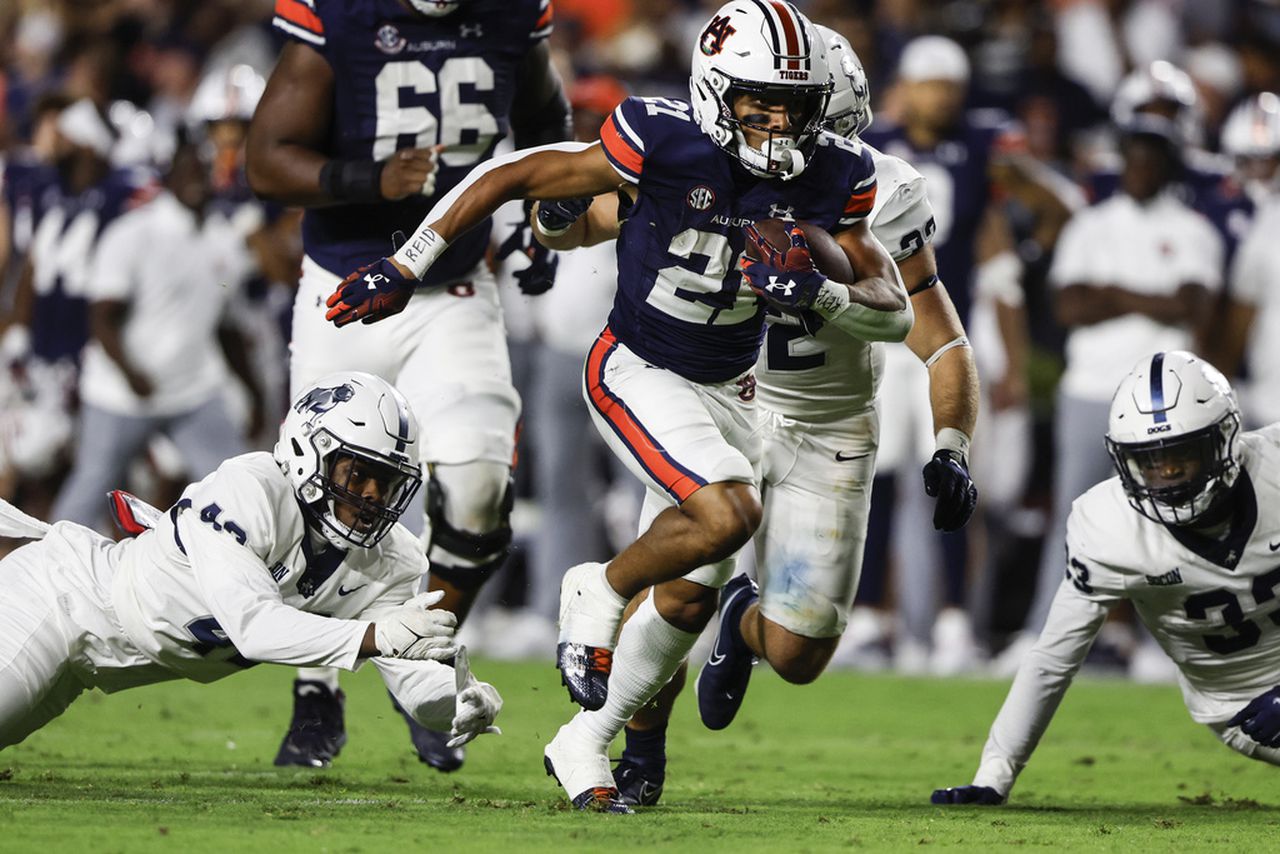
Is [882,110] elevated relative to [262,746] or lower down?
elevated

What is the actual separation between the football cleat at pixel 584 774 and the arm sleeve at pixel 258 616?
0.74 meters

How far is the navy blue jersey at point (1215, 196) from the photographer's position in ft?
32.0

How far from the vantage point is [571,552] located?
1009cm

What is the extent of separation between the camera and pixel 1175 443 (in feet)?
17.6

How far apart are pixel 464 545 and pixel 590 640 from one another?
42.8 inches

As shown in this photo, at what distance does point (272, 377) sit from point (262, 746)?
521 cm

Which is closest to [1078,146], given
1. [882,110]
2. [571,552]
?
[882,110]

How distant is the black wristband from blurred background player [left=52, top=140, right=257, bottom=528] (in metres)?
4.11

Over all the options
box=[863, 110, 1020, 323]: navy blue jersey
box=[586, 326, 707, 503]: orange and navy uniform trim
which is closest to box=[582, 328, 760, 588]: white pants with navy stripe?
box=[586, 326, 707, 503]: orange and navy uniform trim

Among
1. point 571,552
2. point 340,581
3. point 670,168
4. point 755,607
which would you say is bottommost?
point 571,552

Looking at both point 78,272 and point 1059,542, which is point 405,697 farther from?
point 78,272

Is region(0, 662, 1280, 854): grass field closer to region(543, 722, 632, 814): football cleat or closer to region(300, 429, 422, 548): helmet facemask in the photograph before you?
region(543, 722, 632, 814): football cleat

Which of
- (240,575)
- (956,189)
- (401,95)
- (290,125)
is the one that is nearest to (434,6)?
(401,95)

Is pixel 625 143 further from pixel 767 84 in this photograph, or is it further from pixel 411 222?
pixel 411 222
